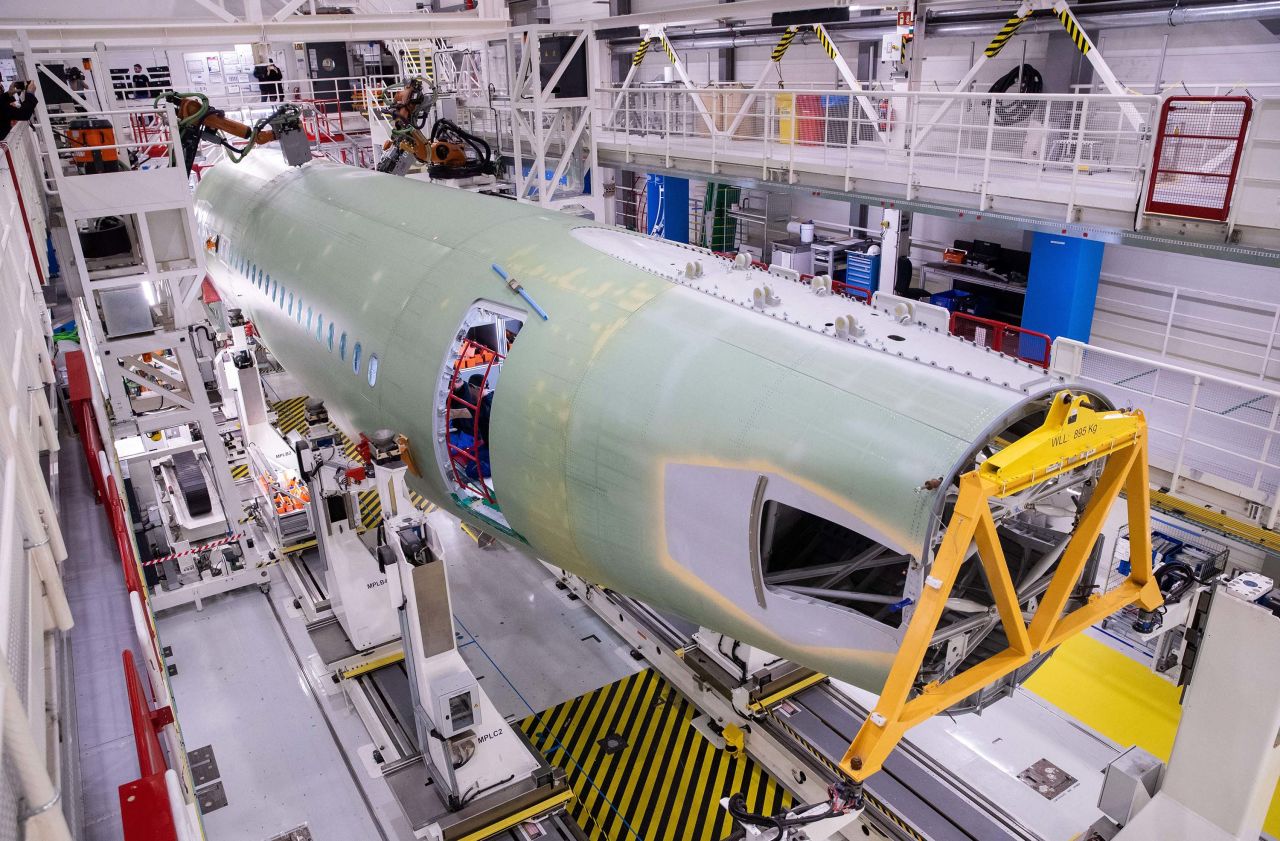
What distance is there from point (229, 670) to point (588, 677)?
16.6ft

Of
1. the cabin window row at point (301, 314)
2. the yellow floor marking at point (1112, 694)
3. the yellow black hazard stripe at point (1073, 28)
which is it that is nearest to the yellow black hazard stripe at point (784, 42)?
the yellow black hazard stripe at point (1073, 28)

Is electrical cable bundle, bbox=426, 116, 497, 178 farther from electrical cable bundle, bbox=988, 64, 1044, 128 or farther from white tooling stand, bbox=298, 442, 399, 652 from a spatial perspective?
electrical cable bundle, bbox=988, 64, 1044, 128

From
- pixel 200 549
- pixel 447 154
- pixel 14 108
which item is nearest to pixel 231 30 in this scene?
pixel 447 154

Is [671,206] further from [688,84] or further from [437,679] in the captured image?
[437,679]

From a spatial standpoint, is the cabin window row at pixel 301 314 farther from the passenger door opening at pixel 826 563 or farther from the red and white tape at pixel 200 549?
the passenger door opening at pixel 826 563

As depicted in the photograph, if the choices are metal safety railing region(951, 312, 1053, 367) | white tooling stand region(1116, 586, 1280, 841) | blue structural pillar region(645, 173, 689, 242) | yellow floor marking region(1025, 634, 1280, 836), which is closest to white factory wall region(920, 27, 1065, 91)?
metal safety railing region(951, 312, 1053, 367)

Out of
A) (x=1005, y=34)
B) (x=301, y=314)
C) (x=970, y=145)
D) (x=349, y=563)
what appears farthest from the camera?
(x=1005, y=34)

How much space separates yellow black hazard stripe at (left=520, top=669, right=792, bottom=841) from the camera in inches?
389

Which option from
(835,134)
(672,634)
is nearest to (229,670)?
(672,634)

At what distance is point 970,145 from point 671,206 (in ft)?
49.0

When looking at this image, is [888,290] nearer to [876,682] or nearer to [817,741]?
[817,741]

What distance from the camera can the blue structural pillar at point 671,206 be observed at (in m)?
32.1

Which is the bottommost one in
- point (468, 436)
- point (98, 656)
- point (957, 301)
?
point (957, 301)

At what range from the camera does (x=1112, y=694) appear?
12.2m
